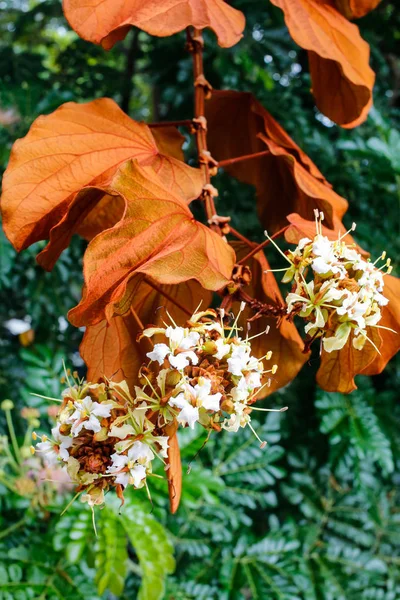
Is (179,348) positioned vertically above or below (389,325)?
above

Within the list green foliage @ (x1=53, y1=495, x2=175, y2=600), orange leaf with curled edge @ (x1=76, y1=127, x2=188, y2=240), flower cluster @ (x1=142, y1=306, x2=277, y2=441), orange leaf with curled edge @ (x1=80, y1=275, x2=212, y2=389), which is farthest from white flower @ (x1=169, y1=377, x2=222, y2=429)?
green foliage @ (x1=53, y1=495, x2=175, y2=600)

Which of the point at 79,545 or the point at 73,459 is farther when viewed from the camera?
the point at 79,545

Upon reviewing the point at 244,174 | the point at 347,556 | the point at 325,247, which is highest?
the point at 325,247

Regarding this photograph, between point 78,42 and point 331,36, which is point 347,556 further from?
point 78,42

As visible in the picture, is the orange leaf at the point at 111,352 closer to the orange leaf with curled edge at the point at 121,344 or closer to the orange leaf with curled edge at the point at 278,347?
the orange leaf with curled edge at the point at 121,344

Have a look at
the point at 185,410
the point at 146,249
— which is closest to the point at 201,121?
the point at 146,249

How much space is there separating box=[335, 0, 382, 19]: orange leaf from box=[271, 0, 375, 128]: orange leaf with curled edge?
0.01 meters

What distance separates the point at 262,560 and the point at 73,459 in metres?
0.65

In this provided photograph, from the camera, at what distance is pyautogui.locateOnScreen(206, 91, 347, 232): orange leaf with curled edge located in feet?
2.29

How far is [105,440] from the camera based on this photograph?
0.48 metres

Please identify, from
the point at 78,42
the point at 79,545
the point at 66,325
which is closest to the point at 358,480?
the point at 79,545

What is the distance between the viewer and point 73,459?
0.48 meters

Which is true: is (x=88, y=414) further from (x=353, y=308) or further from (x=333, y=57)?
(x=333, y=57)

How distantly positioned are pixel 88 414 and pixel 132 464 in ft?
0.16
